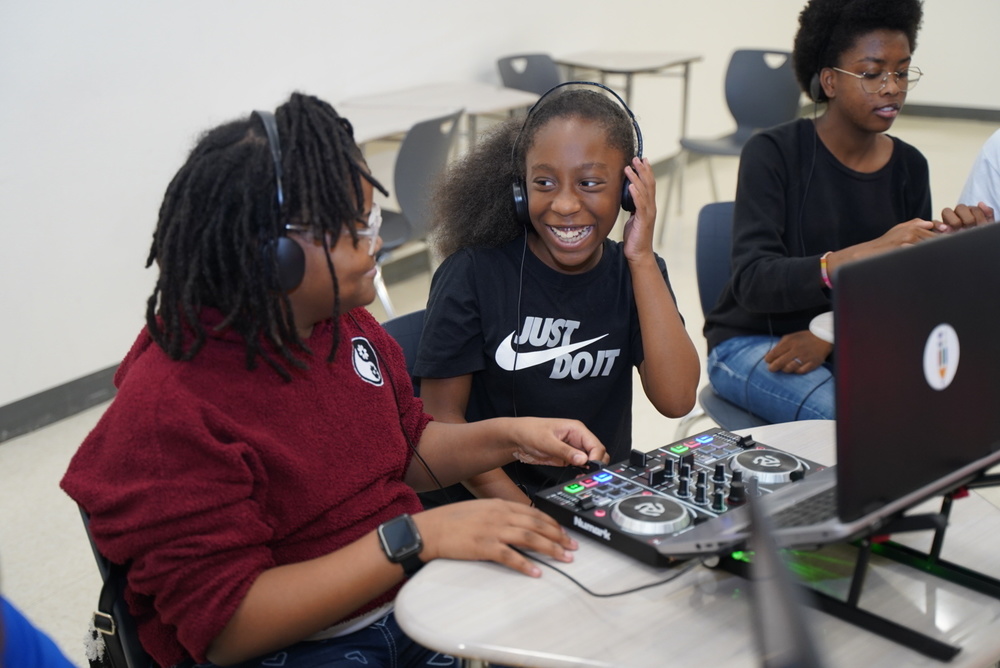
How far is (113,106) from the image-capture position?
3.07 metres

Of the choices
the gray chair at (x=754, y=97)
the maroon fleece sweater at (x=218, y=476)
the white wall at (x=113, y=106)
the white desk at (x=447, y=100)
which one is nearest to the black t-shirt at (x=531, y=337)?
the maroon fleece sweater at (x=218, y=476)

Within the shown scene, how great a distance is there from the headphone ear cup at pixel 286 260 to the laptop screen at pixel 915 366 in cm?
56

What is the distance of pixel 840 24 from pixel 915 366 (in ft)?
4.64

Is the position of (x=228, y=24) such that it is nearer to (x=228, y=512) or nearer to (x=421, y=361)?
(x=421, y=361)

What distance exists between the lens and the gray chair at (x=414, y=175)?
10.6ft

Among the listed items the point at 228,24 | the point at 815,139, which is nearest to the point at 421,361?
the point at 815,139

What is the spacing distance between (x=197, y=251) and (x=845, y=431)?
68 cm

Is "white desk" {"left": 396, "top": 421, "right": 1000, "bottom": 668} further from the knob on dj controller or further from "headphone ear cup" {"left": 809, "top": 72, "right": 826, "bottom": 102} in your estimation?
"headphone ear cup" {"left": 809, "top": 72, "right": 826, "bottom": 102}

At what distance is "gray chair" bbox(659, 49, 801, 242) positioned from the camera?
15.4 feet

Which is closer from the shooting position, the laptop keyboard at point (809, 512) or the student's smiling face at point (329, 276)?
the laptop keyboard at point (809, 512)

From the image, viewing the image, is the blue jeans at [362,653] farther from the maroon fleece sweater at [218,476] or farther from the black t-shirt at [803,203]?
the black t-shirt at [803,203]

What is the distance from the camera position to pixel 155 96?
319 centimetres

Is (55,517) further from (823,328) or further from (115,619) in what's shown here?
(823,328)

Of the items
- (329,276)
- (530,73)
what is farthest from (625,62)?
(329,276)
